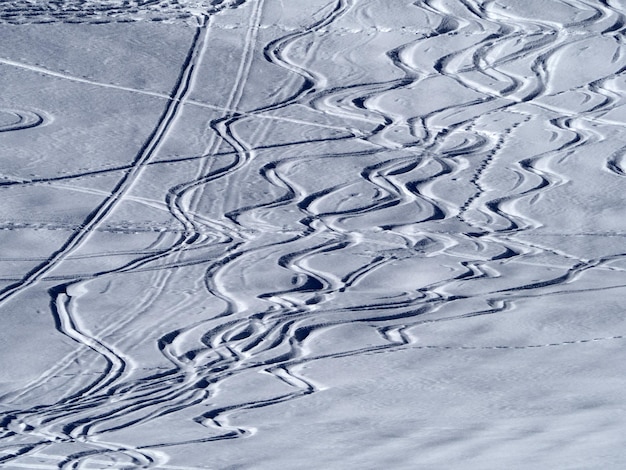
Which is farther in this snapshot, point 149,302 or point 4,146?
point 4,146

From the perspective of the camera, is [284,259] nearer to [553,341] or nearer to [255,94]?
[553,341]

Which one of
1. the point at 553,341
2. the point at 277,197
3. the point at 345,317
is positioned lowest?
the point at 553,341

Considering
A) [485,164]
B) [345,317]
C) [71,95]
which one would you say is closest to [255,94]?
[71,95]

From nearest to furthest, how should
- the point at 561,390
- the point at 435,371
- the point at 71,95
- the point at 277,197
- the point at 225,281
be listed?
the point at 561,390, the point at 435,371, the point at 225,281, the point at 277,197, the point at 71,95

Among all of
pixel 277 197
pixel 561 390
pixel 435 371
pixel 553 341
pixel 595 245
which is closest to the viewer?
pixel 561 390

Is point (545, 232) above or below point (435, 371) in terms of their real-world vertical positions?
above

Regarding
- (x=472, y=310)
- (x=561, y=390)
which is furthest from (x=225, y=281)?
(x=561, y=390)
